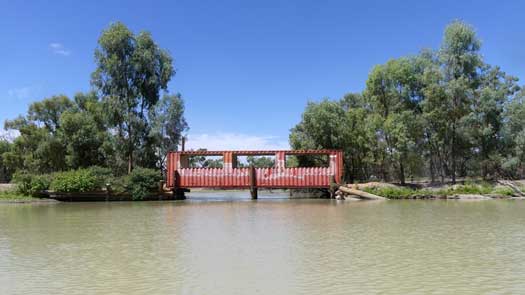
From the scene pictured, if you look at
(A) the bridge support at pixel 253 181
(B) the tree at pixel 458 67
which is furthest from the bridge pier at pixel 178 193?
(B) the tree at pixel 458 67

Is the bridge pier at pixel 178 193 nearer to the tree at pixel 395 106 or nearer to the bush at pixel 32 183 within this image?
the bush at pixel 32 183

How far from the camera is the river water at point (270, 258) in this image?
807 cm

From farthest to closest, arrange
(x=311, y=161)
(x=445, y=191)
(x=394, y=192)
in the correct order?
1. (x=311, y=161)
2. (x=394, y=192)
3. (x=445, y=191)

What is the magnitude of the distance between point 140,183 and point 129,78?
12229mm

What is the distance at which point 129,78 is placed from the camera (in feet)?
149

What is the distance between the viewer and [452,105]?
136 ft

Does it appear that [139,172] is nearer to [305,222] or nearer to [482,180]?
[305,222]

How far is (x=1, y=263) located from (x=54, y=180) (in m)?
30.4

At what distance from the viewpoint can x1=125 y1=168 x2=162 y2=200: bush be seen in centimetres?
3872

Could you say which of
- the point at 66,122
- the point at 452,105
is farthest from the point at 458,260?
the point at 66,122

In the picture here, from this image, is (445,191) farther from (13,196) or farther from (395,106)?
(13,196)

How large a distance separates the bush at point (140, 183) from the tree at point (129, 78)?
Result: 5239 millimetres

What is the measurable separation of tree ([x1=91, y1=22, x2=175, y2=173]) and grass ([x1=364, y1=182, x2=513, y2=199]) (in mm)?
22973

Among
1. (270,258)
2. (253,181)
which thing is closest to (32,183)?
(253,181)
